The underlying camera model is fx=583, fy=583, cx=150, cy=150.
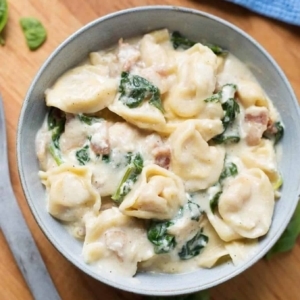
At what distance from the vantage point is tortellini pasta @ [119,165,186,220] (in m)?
1.91

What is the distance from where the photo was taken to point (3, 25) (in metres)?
2.20

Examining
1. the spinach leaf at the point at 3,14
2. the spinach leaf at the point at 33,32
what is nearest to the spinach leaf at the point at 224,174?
the spinach leaf at the point at 33,32

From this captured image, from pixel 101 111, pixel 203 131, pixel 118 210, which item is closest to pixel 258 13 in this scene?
pixel 203 131

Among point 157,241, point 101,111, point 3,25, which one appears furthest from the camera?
point 3,25

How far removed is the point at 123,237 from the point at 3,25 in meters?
0.93

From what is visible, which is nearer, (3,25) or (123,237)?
(123,237)

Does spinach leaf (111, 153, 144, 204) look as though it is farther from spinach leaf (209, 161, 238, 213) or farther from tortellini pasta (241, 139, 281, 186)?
tortellini pasta (241, 139, 281, 186)

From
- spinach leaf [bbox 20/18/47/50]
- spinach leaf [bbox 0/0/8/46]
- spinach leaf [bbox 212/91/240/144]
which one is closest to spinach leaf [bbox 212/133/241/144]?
spinach leaf [bbox 212/91/240/144]

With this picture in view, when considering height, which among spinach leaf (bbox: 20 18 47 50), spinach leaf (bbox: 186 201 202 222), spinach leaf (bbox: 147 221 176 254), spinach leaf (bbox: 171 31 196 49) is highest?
spinach leaf (bbox: 171 31 196 49)

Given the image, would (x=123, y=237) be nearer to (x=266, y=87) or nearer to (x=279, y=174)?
(x=279, y=174)

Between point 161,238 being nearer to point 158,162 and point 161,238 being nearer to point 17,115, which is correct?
point 158,162

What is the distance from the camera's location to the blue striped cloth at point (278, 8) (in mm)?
2246

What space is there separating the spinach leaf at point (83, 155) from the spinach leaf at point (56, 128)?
0.22 ft

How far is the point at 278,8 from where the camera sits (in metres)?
2.25
